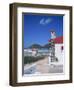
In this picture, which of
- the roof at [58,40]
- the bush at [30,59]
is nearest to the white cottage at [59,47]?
the roof at [58,40]

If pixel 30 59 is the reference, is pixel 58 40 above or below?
above

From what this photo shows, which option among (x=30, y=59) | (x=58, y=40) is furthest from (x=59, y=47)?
(x=30, y=59)

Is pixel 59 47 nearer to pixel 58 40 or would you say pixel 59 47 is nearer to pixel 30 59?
pixel 58 40

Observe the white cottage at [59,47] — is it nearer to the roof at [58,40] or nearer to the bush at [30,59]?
the roof at [58,40]

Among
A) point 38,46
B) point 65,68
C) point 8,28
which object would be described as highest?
point 8,28

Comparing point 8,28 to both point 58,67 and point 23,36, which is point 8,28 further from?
point 58,67

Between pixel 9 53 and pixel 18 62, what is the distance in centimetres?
7

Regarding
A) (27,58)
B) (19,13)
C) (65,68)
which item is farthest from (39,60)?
(19,13)

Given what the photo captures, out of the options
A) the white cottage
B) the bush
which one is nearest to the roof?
the white cottage

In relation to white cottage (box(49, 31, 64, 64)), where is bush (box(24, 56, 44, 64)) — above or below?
below

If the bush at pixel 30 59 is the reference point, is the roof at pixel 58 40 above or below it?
above

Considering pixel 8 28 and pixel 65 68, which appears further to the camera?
pixel 65 68

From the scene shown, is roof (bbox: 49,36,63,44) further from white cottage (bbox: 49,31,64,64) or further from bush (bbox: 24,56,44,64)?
bush (bbox: 24,56,44,64)

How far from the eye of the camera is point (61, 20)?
175 cm
